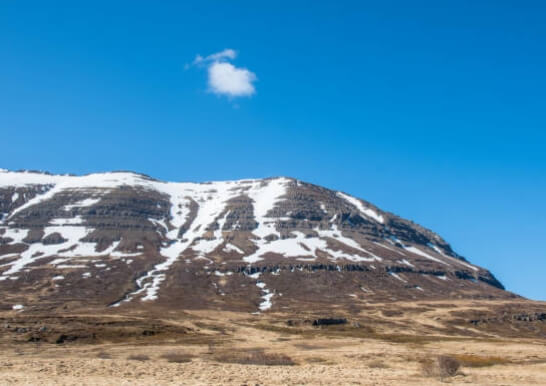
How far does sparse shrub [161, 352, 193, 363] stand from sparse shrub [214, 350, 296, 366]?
3850 millimetres

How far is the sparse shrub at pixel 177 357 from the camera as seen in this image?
196 feet

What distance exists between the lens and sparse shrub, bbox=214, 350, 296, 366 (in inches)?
2328

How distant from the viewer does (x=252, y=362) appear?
59219 mm

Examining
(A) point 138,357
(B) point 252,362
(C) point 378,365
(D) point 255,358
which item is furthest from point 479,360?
(A) point 138,357

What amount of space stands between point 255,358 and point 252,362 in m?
3.22

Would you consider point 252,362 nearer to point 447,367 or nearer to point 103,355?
point 103,355

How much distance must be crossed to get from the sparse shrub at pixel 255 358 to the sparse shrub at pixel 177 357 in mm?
3850

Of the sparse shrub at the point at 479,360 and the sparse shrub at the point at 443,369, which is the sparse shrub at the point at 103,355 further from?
the sparse shrub at the point at 479,360

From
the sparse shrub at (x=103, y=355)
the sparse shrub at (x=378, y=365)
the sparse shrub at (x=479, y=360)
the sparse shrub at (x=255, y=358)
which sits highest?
the sparse shrub at (x=479, y=360)

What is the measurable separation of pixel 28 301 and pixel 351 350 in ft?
411

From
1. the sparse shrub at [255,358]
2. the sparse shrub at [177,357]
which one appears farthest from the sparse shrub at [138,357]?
the sparse shrub at [255,358]

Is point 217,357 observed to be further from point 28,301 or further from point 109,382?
point 28,301

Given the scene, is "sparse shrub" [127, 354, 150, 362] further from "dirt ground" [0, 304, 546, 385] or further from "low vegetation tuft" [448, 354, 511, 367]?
"low vegetation tuft" [448, 354, 511, 367]

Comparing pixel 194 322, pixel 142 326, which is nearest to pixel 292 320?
pixel 194 322
